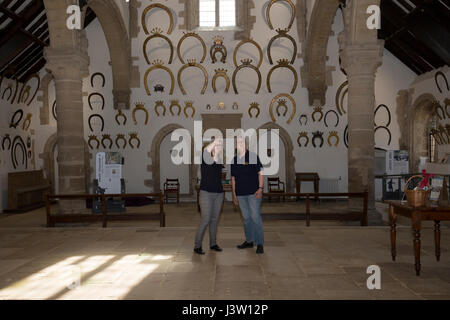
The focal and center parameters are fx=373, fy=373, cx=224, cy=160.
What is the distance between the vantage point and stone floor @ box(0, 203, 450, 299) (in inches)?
137

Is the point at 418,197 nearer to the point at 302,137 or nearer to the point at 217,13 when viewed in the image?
the point at 302,137

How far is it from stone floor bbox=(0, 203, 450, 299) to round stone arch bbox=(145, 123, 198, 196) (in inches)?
220

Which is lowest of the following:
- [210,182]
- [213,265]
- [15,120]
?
[213,265]

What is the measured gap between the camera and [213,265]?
4.34 meters

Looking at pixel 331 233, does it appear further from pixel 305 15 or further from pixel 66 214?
pixel 305 15

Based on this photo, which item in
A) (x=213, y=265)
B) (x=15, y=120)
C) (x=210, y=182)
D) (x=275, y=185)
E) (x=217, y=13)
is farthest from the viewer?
(x=217, y=13)

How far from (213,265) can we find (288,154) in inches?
327

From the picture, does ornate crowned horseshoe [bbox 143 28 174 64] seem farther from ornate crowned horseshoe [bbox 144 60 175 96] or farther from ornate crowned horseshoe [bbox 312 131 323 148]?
ornate crowned horseshoe [bbox 312 131 323 148]

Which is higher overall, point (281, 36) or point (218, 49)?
point (281, 36)

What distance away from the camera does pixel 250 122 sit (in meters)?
12.1

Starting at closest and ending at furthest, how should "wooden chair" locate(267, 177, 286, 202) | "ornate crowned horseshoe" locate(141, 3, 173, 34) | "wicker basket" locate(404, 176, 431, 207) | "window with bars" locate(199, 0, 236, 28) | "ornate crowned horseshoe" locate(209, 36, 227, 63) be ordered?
1. "wicker basket" locate(404, 176, 431, 207)
2. "wooden chair" locate(267, 177, 286, 202)
3. "ornate crowned horseshoe" locate(209, 36, 227, 63)
4. "ornate crowned horseshoe" locate(141, 3, 173, 34)
5. "window with bars" locate(199, 0, 236, 28)

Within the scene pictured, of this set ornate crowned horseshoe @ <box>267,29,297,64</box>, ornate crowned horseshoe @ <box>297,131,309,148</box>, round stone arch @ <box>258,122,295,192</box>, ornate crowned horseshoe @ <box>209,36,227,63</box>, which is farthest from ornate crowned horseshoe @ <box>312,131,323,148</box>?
ornate crowned horseshoe @ <box>209,36,227,63</box>

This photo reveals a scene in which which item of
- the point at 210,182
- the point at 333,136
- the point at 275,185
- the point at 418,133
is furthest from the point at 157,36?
the point at 418,133
